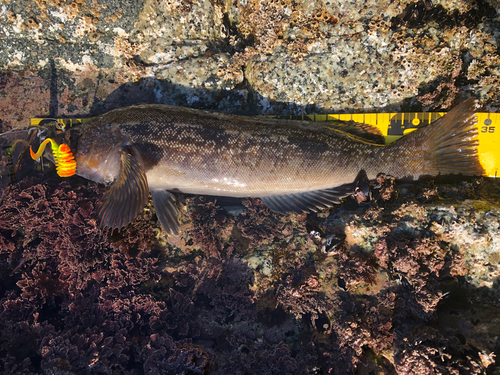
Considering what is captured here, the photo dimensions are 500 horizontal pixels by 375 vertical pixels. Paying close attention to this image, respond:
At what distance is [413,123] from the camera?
4.19 meters

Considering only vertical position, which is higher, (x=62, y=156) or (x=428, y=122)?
(x=428, y=122)

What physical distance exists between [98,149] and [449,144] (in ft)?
16.1

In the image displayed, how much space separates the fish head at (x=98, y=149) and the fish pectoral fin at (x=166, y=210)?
655 millimetres

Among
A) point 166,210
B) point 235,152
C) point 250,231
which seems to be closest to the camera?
point 235,152

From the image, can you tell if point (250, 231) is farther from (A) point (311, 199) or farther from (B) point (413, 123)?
(B) point (413, 123)

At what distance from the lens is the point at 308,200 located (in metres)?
3.88

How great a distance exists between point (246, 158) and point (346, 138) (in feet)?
4.92

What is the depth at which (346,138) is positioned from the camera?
3.84 meters

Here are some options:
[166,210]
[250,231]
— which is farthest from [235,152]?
[166,210]

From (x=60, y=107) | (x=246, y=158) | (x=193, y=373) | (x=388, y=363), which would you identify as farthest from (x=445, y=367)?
(x=60, y=107)

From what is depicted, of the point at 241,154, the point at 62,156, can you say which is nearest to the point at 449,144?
the point at 241,154

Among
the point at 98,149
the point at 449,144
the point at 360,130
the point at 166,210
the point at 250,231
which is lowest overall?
the point at 250,231

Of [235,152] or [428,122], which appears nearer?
[235,152]

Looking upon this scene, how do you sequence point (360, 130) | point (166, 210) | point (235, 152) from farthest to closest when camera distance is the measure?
point (360, 130)
point (166, 210)
point (235, 152)
